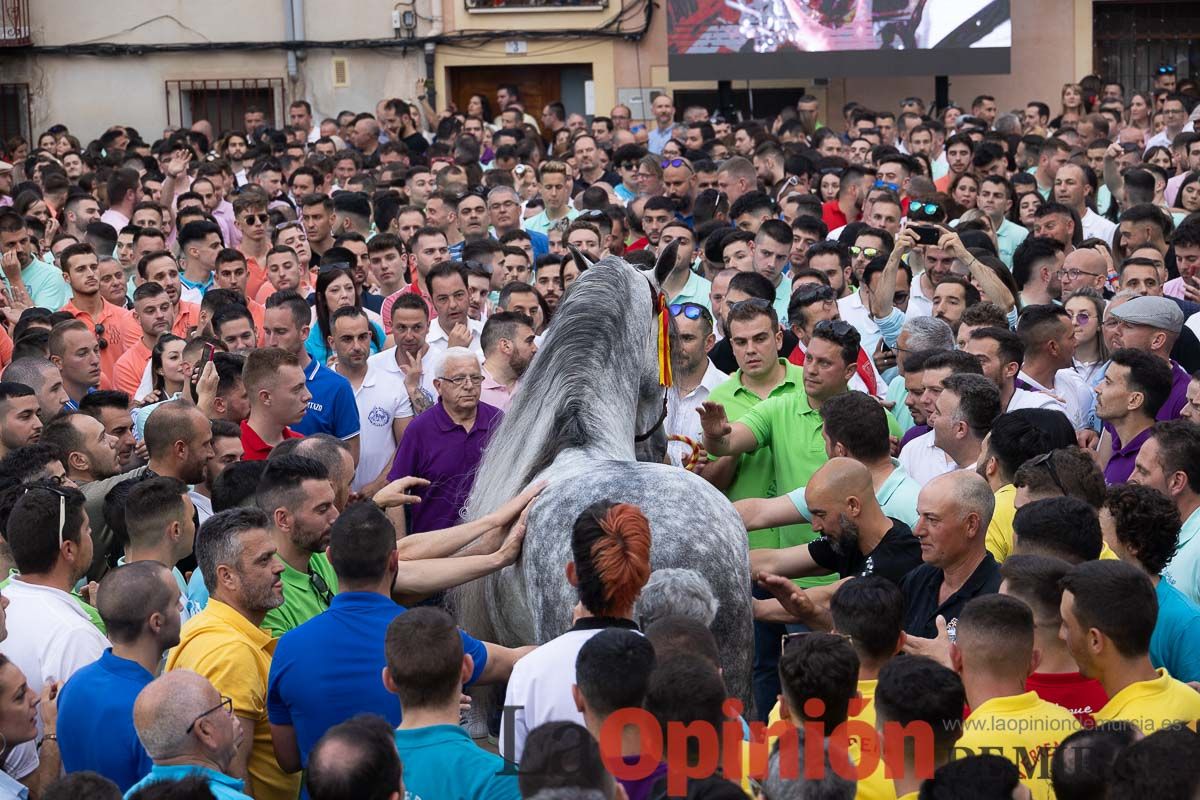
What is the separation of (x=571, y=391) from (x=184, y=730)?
2.19m

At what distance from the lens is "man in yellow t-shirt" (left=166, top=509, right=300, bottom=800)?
450cm

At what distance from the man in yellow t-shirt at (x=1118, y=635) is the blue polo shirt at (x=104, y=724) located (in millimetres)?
2570

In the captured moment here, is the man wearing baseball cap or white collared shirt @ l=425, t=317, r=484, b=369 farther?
white collared shirt @ l=425, t=317, r=484, b=369

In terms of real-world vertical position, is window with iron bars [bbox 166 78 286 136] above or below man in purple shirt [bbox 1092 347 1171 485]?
above

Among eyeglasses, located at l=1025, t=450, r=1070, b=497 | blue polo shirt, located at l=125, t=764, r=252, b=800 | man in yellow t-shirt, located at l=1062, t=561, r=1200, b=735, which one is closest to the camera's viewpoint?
blue polo shirt, located at l=125, t=764, r=252, b=800

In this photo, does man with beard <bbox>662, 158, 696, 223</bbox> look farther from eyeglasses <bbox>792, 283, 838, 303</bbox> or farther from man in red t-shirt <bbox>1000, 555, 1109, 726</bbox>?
man in red t-shirt <bbox>1000, 555, 1109, 726</bbox>

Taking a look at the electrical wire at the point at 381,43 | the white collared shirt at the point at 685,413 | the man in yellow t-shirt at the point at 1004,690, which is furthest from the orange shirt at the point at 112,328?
the electrical wire at the point at 381,43

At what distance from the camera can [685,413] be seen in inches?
297

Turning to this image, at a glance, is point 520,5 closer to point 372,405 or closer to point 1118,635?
point 372,405

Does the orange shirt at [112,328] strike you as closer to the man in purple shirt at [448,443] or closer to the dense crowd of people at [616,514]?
the dense crowd of people at [616,514]

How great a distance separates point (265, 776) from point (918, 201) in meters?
8.00

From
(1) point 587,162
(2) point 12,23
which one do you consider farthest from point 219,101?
(1) point 587,162

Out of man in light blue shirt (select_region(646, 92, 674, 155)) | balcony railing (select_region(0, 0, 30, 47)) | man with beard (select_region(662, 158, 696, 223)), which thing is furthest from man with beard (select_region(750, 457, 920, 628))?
balcony railing (select_region(0, 0, 30, 47))

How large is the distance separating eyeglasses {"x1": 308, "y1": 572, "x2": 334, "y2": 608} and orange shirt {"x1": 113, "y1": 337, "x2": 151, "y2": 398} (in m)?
3.85
